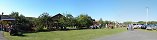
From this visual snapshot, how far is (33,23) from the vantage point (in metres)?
55.6

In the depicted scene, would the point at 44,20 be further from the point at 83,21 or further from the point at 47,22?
the point at 83,21

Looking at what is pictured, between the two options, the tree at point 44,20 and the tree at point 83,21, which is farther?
the tree at point 83,21

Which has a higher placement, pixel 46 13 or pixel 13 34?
pixel 46 13

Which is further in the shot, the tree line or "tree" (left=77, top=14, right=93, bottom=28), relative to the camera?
"tree" (left=77, top=14, right=93, bottom=28)

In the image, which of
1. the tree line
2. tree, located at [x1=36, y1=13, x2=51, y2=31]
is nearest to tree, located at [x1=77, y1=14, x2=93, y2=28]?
the tree line

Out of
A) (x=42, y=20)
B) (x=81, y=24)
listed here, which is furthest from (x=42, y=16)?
(x=81, y=24)

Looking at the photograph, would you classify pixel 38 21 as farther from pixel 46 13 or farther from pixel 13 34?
pixel 13 34

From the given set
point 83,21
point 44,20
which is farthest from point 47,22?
point 83,21

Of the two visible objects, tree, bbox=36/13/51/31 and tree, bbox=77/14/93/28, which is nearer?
tree, bbox=36/13/51/31

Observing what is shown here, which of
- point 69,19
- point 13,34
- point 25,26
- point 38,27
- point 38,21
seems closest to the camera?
point 13,34

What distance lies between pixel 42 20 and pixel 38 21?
849 millimetres

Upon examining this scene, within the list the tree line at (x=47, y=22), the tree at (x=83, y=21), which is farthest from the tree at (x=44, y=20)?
the tree at (x=83, y=21)

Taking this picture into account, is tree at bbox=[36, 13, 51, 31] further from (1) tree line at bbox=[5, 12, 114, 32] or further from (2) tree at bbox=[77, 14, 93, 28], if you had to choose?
(2) tree at bbox=[77, 14, 93, 28]

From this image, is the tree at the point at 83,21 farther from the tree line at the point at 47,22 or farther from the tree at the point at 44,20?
the tree at the point at 44,20
